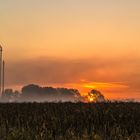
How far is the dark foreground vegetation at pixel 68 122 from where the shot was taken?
16203 millimetres

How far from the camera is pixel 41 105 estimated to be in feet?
82.7

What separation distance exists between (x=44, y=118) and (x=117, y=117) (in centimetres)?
272

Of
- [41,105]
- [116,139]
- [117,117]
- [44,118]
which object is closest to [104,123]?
[117,117]

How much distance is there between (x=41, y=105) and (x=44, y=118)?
472cm

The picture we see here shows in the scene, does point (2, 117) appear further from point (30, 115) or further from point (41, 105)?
point (41, 105)

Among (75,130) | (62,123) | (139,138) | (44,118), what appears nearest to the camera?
(139,138)

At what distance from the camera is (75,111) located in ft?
72.0

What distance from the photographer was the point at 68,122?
64.2ft

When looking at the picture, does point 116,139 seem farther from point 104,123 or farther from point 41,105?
point 41,105

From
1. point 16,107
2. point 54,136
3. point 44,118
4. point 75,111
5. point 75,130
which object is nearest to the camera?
point 54,136

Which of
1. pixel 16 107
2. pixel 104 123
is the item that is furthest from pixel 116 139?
pixel 16 107

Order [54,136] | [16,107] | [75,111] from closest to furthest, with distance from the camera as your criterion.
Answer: [54,136], [75,111], [16,107]

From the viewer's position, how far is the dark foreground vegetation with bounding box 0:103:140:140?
1620 cm

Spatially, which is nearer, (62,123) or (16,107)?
(62,123)
